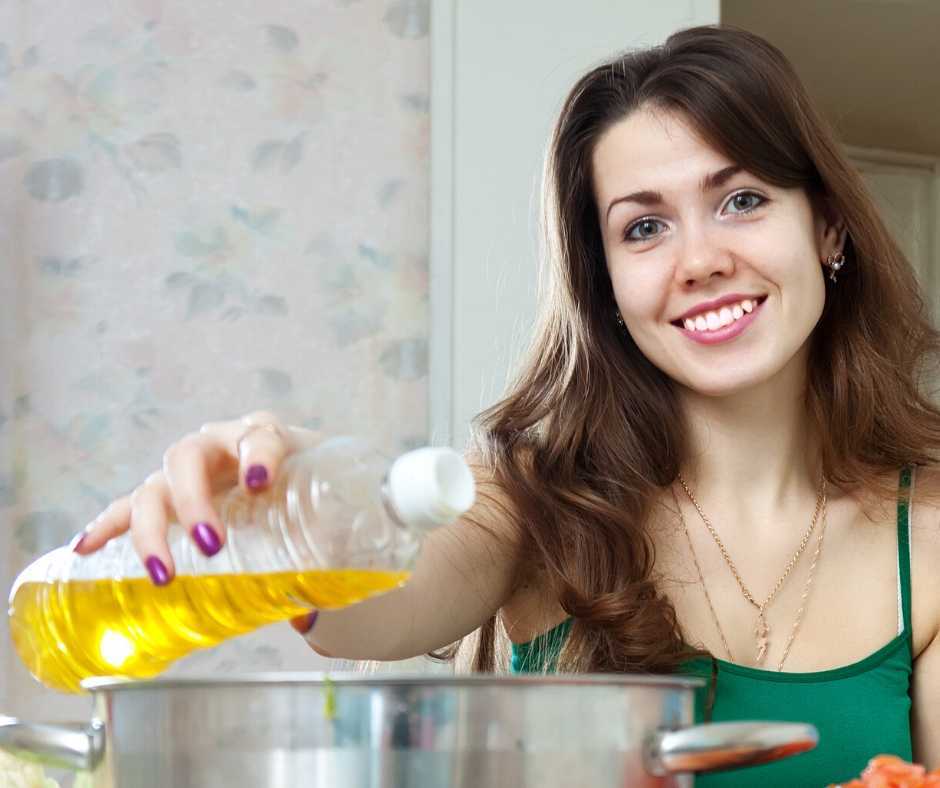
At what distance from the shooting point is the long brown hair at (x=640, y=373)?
1338mm

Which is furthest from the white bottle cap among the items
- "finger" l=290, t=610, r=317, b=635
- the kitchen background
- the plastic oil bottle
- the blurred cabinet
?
the blurred cabinet

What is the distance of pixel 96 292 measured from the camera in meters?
2.54

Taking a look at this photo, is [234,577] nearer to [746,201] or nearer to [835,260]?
[746,201]

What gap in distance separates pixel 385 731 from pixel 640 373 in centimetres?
103

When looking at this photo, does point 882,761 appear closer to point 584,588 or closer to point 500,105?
point 584,588

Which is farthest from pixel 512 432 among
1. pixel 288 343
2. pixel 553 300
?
pixel 288 343

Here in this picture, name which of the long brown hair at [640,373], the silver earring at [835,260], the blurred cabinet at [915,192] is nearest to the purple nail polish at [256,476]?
the long brown hair at [640,373]

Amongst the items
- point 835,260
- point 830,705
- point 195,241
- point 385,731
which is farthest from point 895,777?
point 195,241

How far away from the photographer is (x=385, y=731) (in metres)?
0.50

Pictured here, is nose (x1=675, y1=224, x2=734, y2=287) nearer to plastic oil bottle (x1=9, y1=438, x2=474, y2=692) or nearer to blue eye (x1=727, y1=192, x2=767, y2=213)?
blue eye (x1=727, y1=192, x2=767, y2=213)

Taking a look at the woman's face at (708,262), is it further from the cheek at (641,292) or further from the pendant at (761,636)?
the pendant at (761,636)

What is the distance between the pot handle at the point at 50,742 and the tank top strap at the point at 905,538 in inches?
39.4

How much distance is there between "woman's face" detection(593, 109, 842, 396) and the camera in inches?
51.3

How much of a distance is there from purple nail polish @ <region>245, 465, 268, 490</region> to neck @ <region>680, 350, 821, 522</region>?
33.0 inches
